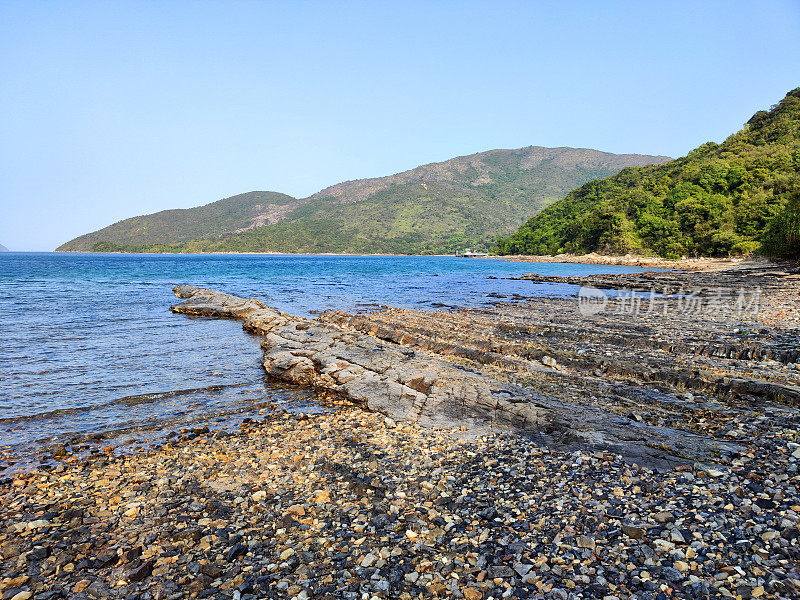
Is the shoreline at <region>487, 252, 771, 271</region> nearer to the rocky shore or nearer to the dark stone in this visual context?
the rocky shore

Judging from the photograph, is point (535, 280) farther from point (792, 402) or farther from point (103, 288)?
point (103, 288)

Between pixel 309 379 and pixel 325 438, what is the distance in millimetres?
4936

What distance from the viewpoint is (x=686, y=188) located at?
98.9 meters

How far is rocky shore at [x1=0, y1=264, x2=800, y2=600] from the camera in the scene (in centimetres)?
496

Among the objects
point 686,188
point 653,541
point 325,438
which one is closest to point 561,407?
point 653,541

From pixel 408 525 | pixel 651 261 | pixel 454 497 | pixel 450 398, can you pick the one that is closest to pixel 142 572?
pixel 408 525

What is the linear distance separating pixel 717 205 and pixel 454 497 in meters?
106

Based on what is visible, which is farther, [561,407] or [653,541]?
[561,407]

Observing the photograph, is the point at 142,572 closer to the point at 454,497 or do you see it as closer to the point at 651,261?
the point at 454,497

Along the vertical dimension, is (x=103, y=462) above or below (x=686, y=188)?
below

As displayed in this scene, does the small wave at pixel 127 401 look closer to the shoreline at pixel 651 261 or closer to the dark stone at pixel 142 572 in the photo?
the dark stone at pixel 142 572

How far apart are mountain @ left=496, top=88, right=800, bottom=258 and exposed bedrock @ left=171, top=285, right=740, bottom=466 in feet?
192

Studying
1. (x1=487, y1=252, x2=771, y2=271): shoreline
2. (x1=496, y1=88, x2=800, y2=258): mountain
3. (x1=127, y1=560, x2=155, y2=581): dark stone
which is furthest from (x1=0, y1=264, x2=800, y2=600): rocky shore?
(x1=487, y1=252, x2=771, y2=271): shoreline

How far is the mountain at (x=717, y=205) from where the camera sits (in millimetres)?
73250
